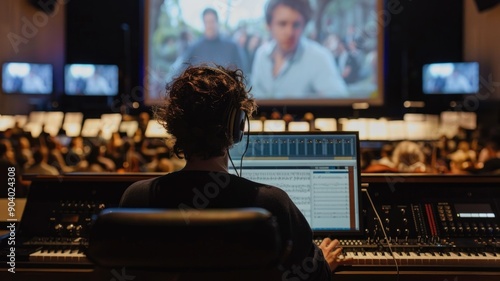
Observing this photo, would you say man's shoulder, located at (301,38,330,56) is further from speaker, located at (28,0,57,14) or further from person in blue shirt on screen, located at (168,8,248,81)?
speaker, located at (28,0,57,14)

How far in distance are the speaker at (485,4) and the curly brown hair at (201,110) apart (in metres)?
10.7

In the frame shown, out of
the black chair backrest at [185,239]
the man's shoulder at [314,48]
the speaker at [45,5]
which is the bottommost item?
the black chair backrest at [185,239]

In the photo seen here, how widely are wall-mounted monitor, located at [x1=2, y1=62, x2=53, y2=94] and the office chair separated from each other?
1083 cm

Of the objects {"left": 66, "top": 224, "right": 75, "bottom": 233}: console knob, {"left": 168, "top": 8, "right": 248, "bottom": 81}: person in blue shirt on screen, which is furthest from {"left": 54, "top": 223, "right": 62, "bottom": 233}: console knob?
{"left": 168, "top": 8, "right": 248, "bottom": 81}: person in blue shirt on screen

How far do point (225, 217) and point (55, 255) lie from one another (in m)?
1.04

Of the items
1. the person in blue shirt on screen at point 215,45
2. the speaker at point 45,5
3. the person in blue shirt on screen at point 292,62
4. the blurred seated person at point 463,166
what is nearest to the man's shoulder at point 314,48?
the person in blue shirt on screen at point 292,62

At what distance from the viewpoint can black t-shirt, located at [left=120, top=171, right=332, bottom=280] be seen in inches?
59.3

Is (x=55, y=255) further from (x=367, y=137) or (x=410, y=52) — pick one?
(x=410, y=52)

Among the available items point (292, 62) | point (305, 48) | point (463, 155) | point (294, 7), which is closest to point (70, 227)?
point (463, 155)

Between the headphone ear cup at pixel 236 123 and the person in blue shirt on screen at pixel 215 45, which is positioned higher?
the person in blue shirt on screen at pixel 215 45

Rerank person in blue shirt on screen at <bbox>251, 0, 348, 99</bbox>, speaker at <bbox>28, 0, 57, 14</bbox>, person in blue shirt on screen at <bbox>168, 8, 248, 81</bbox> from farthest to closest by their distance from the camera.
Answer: speaker at <bbox>28, 0, 57, 14</bbox>
person in blue shirt on screen at <bbox>168, 8, 248, 81</bbox>
person in blue shirt on screen at <bbox>251, 0, 348, 99</bbox>

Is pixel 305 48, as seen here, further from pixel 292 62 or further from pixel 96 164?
pixel 96 164

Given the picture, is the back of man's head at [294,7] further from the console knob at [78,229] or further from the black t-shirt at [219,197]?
the black t-shirt at [219,197]

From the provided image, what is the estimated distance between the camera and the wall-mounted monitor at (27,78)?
36.7 ft
